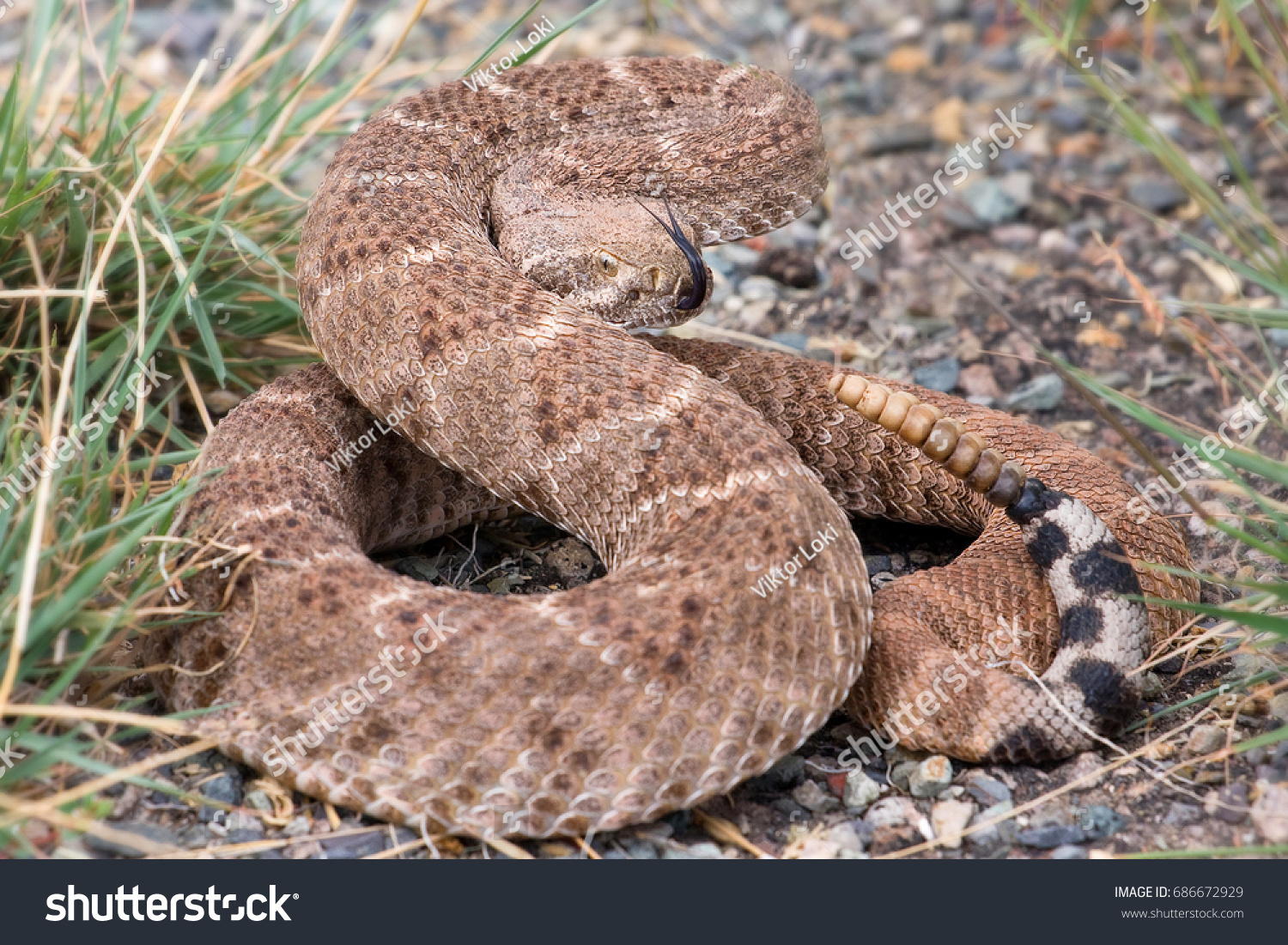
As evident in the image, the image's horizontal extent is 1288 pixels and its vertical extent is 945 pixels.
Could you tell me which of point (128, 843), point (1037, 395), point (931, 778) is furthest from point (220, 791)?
point (1037, 395)

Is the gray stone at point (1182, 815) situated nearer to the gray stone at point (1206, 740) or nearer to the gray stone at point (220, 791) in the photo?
the gray stone at point (1206, 740)

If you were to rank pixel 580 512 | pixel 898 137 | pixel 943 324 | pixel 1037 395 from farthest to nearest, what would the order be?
pixel 898 137 → pixel 943 324 → pixel 1037 395 → pixel 580 512

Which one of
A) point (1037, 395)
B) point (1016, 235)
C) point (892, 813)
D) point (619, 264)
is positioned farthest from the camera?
point (1016, 235)

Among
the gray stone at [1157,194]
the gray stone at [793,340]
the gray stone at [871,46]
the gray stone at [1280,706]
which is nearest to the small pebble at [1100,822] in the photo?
the gray stone at [1280,706]

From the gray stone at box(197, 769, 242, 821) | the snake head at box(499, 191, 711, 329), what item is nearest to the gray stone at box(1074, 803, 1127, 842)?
the snake head at box(499, 191, 711, 329)

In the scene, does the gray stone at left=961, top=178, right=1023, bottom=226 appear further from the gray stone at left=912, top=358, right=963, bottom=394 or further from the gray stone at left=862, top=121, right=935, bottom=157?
the gray stone at left=912, top=358, right=963, bottom=394

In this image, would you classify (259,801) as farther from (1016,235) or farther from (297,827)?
(1016,235)

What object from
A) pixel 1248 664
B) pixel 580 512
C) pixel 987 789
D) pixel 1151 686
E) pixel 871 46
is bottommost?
pixel 987 789

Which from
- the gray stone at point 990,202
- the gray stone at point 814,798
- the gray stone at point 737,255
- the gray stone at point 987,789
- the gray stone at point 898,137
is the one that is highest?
the gray stone at point 898,137
